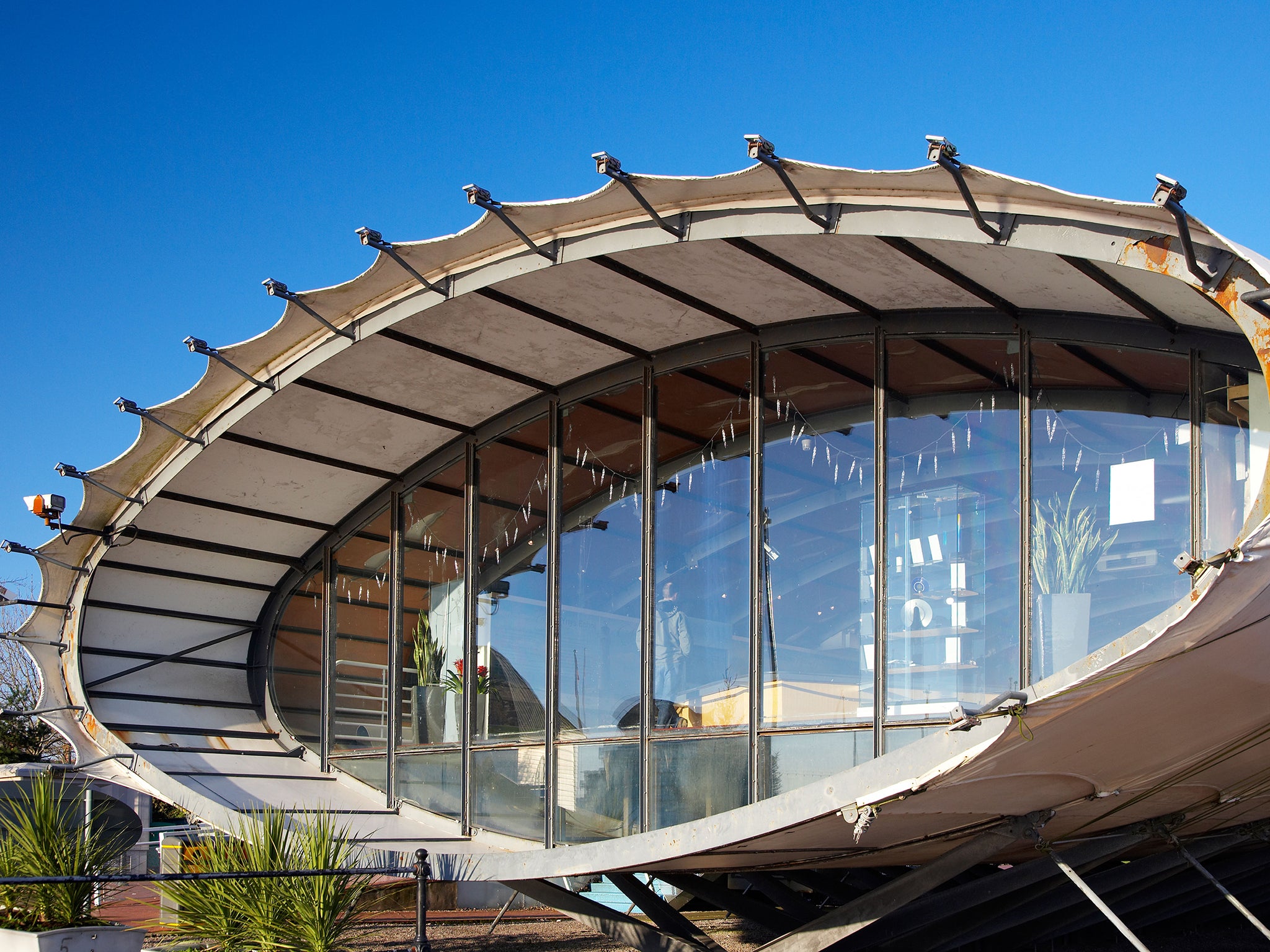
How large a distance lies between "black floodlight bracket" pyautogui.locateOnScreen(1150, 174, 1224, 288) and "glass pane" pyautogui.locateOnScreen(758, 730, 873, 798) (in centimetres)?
387

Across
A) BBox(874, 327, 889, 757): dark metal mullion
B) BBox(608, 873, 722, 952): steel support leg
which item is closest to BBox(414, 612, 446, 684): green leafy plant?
BBox(608, 873, 722, 952): steel support leg

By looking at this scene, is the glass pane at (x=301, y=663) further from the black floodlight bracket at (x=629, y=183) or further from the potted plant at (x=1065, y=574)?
the potted plant at (x=1065, y=574)

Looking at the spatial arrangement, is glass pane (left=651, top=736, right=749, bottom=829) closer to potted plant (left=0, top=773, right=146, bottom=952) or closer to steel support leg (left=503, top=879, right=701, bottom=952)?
steel support leg (left=503, top=879, right=701, bottom=952)

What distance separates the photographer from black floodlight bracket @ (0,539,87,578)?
10.1m

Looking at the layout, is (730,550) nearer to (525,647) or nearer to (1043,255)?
(525,647)

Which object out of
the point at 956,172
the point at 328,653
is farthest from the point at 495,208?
the point at 328,653

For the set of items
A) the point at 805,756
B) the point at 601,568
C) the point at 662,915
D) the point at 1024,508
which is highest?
the point at 1024,508

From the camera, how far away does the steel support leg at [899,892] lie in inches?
261

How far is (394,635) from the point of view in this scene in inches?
442

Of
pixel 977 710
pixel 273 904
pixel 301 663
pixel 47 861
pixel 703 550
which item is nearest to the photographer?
pixel 977 710

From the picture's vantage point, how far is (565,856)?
8.16 meters

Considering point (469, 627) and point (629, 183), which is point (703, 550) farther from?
point (629, 183)

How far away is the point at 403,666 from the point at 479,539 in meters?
1.45

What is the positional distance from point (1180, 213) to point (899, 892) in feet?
13.9
